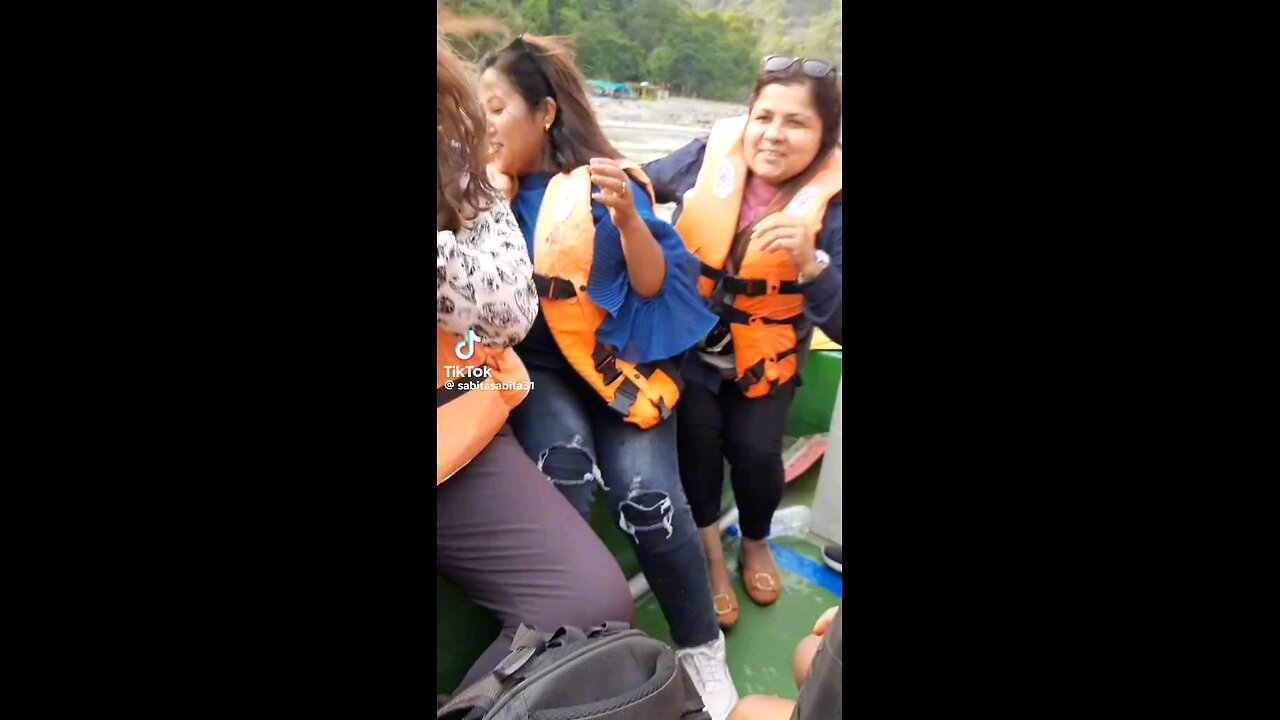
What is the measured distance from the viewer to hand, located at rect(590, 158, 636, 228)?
2.37 ft

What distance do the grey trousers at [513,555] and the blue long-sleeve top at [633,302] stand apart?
15 cm

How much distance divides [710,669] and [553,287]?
1.82ft

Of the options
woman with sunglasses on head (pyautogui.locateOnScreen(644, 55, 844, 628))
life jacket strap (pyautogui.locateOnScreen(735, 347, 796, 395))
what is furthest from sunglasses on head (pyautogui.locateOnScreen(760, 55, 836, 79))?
life jacket strap (pyautogui.locateOnScreen(735, 347, 796, 395))

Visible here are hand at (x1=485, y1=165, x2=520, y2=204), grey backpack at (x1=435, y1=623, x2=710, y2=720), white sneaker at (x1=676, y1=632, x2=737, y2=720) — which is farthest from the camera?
white sneaker at (x1=676, y1=632, x2=737, y2=720)

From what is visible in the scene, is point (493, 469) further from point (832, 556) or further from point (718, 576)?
point (832, 556)

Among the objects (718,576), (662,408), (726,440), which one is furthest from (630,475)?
(718,576)

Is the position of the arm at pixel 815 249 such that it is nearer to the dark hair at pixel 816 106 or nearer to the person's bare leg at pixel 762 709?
the dark hair at pixel 816 106

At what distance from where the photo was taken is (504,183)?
70 cm

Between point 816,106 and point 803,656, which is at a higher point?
point 816,106

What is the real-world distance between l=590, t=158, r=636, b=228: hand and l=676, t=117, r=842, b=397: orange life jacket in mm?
113

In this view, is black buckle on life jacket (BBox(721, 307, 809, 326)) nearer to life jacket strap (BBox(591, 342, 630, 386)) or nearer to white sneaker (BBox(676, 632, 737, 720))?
life jacket strap (BBox(591, 342, 630, 386))

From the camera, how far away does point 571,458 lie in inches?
32.1
